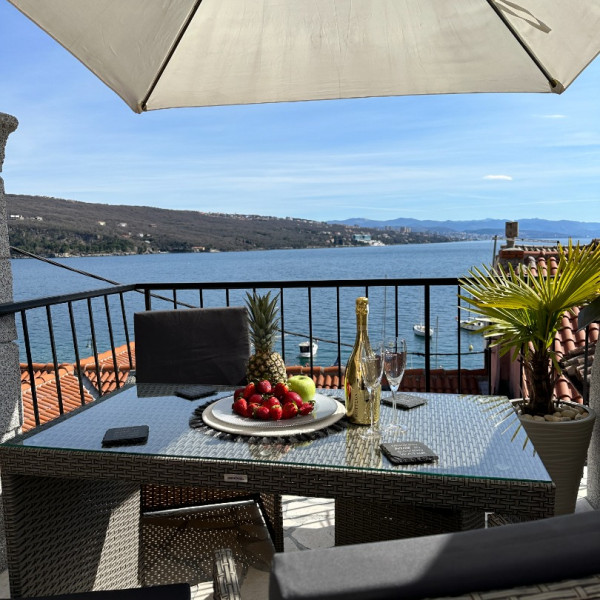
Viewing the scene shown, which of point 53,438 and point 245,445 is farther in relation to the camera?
point 53,438

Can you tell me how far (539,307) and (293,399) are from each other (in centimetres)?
145

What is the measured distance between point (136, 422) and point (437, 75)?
6.41 feet

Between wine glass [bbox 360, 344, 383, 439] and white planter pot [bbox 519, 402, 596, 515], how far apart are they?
1.22m

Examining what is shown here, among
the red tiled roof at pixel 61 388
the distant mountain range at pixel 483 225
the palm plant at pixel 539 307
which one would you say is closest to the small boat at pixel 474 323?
the palm plant at pixel 539 307

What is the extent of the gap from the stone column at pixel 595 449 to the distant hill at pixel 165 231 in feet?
30.3

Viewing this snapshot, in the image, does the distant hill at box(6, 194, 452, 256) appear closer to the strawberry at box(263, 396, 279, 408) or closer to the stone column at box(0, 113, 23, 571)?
the stone column at box(0, 113, 23, 571)

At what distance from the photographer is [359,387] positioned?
5.27ft

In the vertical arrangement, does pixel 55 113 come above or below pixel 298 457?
above

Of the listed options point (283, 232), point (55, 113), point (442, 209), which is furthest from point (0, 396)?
point (442, 209)

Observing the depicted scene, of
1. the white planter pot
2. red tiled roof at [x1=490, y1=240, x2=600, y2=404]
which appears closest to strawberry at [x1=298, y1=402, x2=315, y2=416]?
the white planter pot

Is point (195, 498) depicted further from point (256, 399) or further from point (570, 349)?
point (570, 349)

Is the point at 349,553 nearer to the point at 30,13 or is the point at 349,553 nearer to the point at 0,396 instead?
the point at 30,13

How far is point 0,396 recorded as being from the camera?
2447 millimetres

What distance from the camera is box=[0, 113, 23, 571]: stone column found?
2.44 meters
